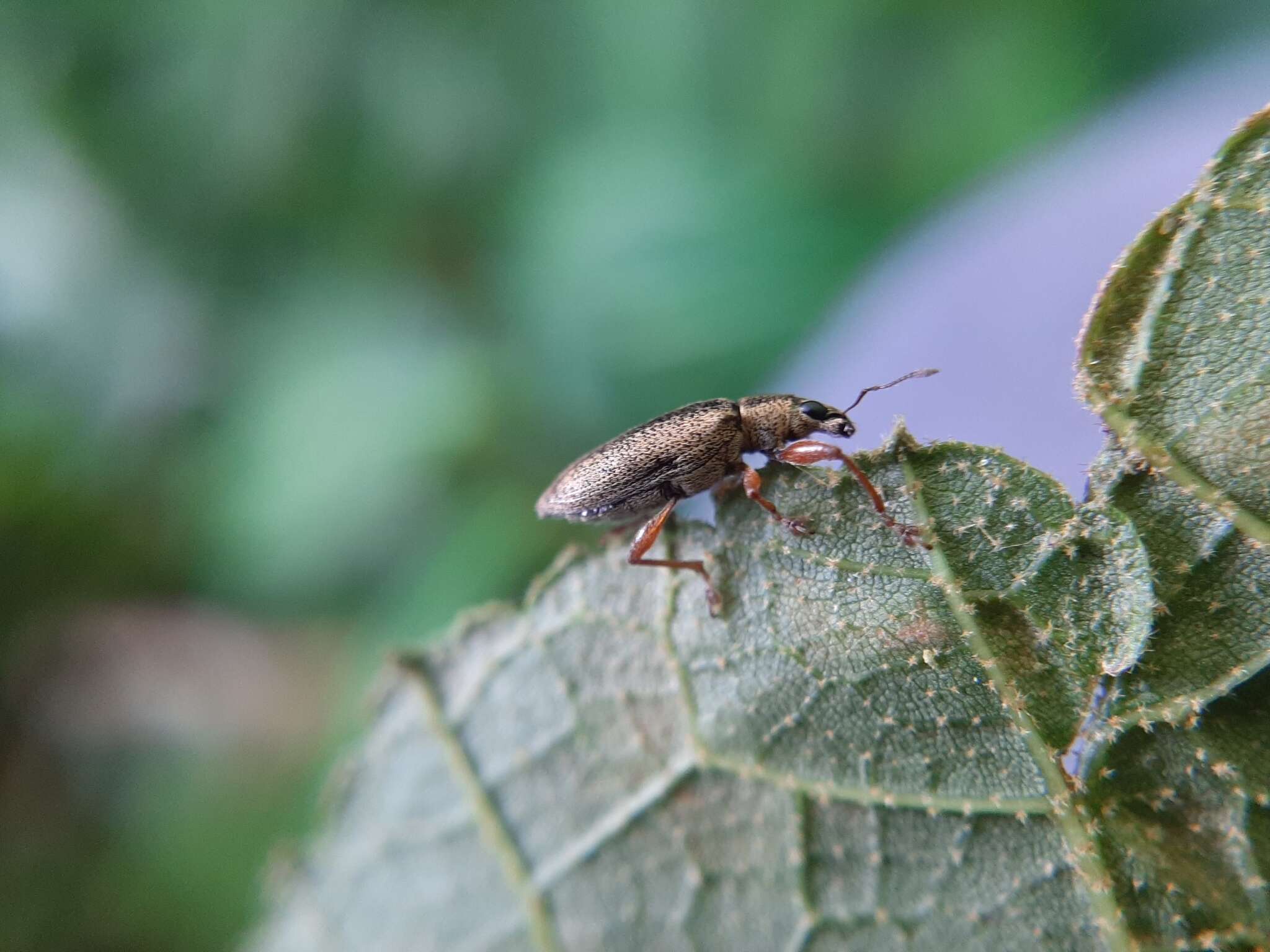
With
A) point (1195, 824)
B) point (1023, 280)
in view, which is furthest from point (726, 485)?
point (1023, 280)

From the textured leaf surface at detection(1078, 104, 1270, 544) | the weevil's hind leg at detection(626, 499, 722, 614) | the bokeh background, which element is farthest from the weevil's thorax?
the bokeh background

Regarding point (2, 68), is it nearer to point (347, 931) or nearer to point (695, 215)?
point (695, 215)

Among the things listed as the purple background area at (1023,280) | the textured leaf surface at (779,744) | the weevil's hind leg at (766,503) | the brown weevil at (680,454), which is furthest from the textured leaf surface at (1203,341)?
the brown weevil at (680,454)

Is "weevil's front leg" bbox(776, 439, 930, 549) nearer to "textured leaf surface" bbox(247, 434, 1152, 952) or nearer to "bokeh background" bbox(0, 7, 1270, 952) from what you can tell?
"textured leaf surface" bbox(247, 434, 1152, 952)

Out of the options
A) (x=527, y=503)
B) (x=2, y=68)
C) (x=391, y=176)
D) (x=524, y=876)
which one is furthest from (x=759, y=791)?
(x=2, y=68)

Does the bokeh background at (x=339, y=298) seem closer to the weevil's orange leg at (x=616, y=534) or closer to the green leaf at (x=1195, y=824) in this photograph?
the weevil's orange leg at (x=616, y=534)
